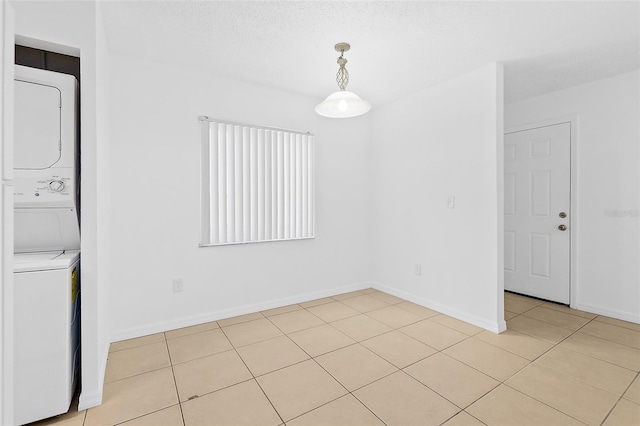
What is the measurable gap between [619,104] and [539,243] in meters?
1.61

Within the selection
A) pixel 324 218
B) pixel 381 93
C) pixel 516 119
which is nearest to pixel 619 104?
pixel 516 119

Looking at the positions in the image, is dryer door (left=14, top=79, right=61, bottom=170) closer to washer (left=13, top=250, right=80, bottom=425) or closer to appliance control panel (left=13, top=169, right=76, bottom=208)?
appliance control panel (left=13, top=169, right=76, bottom=208)

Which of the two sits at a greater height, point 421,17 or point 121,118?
point 421,17

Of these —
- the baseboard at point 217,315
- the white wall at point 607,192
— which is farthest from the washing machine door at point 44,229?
the white wall at point 607,192

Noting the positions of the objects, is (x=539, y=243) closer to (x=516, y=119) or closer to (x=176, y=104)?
(x=516, y=119)

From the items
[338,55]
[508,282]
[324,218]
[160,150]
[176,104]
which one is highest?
[338,55]

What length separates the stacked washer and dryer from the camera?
5.11ft

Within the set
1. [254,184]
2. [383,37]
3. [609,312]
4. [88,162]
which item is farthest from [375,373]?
[609,312]

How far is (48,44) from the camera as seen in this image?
169 cm

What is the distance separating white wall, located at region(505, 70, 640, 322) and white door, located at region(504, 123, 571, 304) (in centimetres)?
13

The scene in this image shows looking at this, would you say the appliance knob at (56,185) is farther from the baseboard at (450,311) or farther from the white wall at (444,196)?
the baseboard at (450,311)

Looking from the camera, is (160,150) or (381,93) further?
(381,93)

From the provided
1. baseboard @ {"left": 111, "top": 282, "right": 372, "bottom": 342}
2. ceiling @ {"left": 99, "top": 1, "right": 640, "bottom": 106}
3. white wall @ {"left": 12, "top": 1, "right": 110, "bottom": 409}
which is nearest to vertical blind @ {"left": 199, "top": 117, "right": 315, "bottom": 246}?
ceiling @ {"left": 99, "top": 1, "right": 640, "bottom": 106}

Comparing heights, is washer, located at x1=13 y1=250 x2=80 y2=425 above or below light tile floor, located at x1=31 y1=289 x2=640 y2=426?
above
